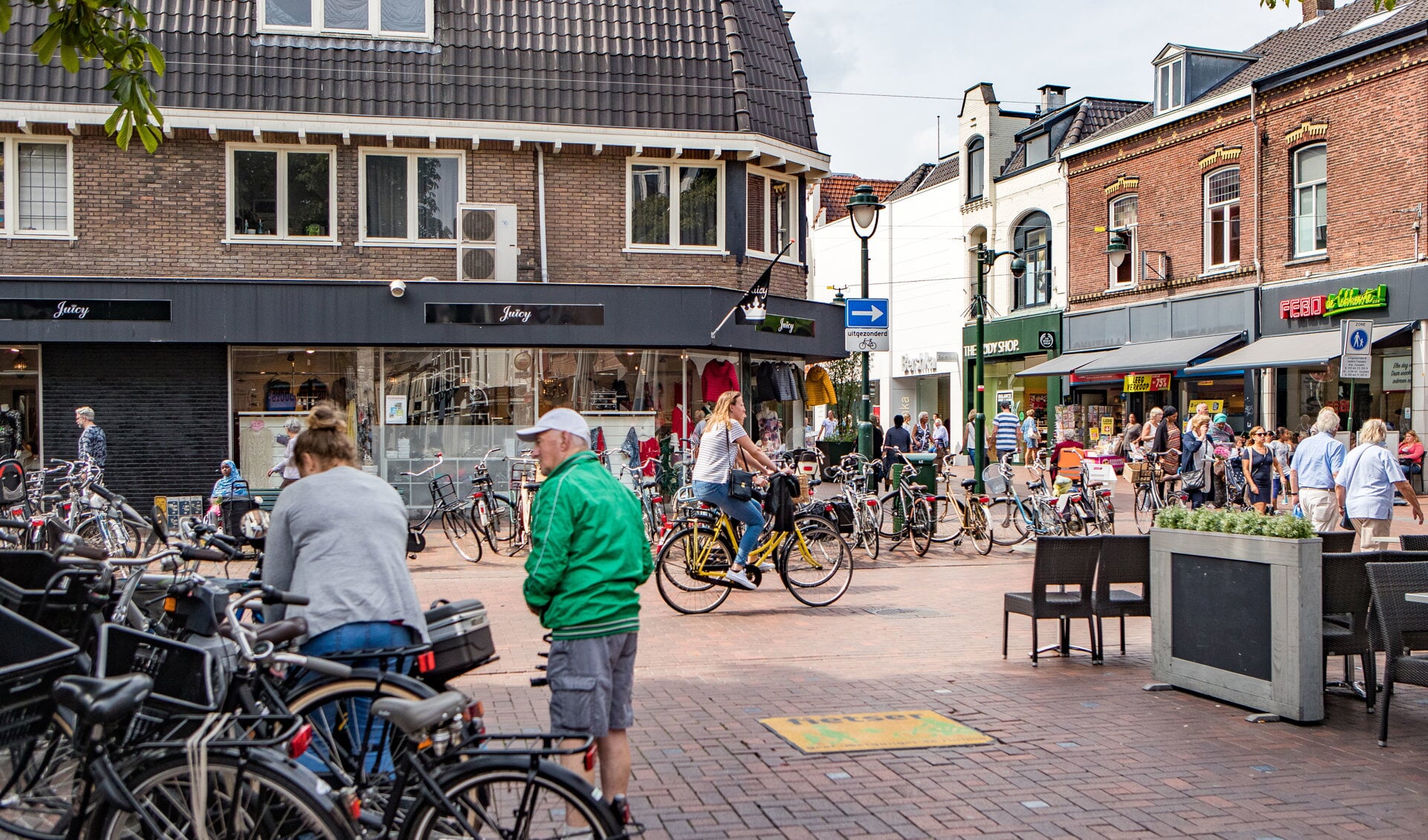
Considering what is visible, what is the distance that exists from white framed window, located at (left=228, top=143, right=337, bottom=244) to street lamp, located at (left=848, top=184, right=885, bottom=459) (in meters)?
7.97

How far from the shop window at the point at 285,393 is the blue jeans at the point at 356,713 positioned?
14.0m

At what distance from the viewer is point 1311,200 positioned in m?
26.1

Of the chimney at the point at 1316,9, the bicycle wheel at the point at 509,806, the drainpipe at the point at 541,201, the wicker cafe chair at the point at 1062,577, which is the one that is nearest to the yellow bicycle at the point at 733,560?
the wicker cafe chair at the point at 1062,577

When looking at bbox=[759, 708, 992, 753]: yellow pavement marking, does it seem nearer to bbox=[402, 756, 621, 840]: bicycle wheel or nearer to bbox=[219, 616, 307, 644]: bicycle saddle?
bbox=[402, 756, 621, 840]: bicycle wheel

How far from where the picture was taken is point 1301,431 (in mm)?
26094

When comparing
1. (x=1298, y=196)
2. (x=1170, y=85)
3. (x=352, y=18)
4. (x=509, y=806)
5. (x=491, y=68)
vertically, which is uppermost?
(x=1170, y=85)

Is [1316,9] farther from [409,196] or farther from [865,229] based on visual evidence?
[409,196]

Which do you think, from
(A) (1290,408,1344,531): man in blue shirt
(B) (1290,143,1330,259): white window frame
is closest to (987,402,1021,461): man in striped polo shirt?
(B) (1290,143,1330,259): white window frame

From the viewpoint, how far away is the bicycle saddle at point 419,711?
3451 mm

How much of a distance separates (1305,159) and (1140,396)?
7452 millimetres

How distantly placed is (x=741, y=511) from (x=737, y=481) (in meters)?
0.27

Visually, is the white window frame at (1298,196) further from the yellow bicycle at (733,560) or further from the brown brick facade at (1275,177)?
the yellow bicycle at (733,560)

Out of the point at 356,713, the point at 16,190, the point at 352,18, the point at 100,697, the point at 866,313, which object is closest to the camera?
the point at 100,697

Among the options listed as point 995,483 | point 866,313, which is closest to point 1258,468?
point 995,483
